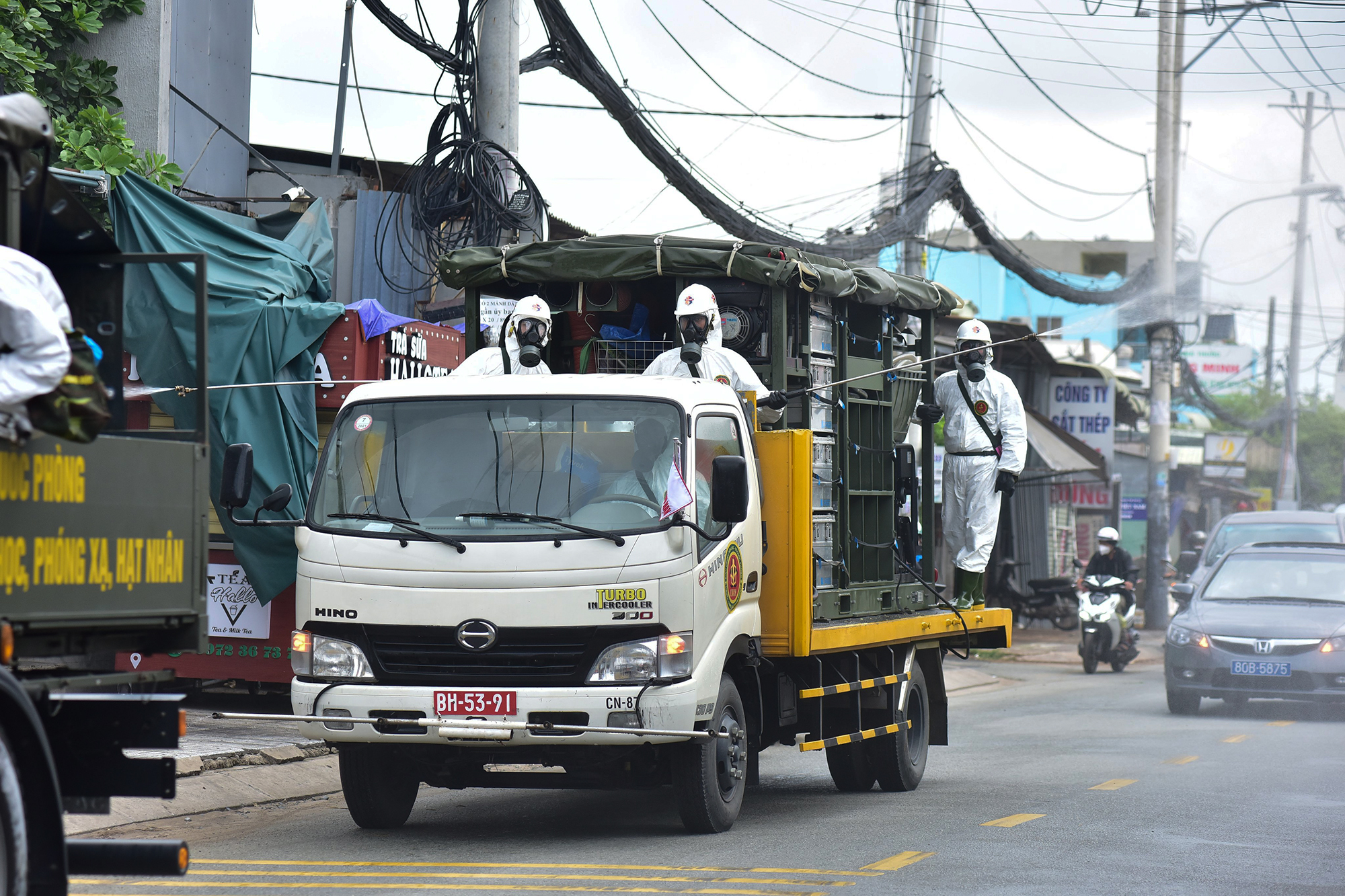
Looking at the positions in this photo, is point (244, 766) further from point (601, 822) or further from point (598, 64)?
point (598, 64)

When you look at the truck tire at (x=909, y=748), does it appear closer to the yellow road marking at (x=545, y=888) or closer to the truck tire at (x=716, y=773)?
the truck tire at (x=716, y=773)

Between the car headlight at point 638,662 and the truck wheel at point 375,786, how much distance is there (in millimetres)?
1378

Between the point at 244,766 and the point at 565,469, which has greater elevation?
the point at 565,469

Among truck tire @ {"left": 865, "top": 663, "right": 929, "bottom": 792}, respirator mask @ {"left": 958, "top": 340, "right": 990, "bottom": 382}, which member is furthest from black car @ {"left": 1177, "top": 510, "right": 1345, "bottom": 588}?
truck tire @ {"left": 865, "top": 663, "right": 929, "bottom": 792}

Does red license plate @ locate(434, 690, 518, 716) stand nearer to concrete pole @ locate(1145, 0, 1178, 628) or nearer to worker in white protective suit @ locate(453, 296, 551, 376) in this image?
worker in white protective suit @ locate(453, 296, 551, 376)

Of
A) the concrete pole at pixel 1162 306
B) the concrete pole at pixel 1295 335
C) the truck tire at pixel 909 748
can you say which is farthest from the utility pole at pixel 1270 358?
the truck tire at pixel 909 748

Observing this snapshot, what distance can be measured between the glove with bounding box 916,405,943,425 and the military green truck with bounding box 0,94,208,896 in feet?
20.1

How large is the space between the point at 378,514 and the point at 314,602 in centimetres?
50

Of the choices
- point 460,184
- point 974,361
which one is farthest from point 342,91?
point 974,361

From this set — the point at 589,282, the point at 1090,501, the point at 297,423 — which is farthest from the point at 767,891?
the point at 1090,501

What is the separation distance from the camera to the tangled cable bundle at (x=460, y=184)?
1349cm

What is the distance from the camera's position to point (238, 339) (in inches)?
459

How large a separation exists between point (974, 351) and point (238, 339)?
5.15 metres

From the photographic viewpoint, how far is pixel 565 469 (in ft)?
25.2
